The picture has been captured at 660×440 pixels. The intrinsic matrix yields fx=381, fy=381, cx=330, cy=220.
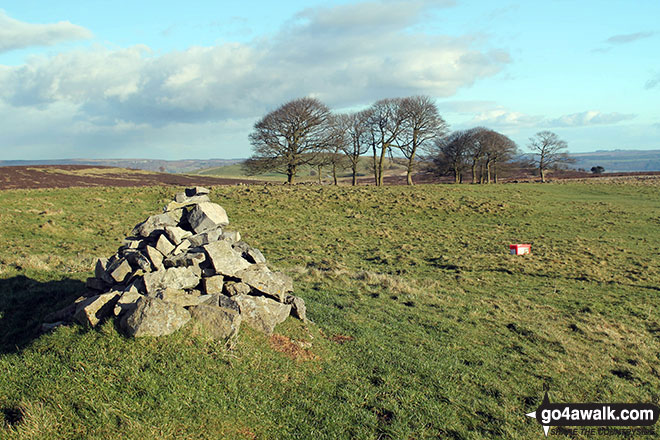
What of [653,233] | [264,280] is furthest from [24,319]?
[653,233]

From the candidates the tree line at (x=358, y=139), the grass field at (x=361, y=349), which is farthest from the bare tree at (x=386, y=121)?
the grass field at (x=361, y=349)

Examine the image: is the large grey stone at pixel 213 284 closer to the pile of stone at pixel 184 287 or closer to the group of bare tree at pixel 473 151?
the pile of stone at pixel 184 287

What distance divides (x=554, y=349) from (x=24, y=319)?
14.5 m

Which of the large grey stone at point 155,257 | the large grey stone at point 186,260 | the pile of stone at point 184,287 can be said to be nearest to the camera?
the pile of stone at point 184,287

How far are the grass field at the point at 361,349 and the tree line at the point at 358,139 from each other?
84.4ft

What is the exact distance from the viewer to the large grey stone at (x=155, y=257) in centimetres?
1000

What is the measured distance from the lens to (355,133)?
201 feet

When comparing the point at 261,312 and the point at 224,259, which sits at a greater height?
the point at 224,259

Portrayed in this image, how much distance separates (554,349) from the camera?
10.9m

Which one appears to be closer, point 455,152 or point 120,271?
point 120,271

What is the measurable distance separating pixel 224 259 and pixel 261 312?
185 centimetres

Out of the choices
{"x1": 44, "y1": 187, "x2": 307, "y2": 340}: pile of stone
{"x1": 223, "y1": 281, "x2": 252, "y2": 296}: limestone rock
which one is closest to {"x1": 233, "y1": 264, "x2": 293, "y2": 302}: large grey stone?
{"x1": 44, "y1": 187, "x2": 307, "y2": 340}: pile of stone

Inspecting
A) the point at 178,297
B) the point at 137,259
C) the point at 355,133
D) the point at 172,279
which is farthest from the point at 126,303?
the point at 355,133

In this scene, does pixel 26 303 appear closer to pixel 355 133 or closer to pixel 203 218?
pixel 203 218
